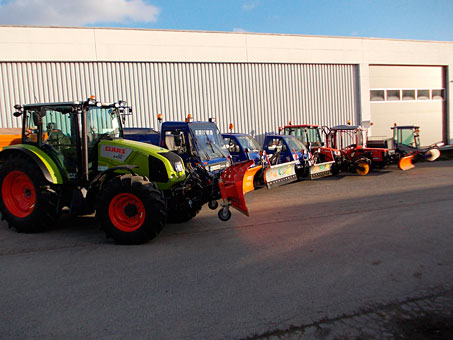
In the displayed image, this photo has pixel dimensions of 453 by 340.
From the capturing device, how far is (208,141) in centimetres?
942

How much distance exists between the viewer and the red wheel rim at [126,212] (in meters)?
5.79

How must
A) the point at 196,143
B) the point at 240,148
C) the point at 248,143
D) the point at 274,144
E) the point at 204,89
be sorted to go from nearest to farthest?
the point at 196,143 → the point at 240,148 → the point at 248,143 → the point at 274,144 → the point at 204,89

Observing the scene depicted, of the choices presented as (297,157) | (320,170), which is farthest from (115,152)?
(320,170)

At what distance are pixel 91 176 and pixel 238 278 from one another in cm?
355

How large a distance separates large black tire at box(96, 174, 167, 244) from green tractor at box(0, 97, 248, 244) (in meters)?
0.02

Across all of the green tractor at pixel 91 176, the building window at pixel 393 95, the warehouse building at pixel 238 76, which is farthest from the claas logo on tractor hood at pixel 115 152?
the building window at pixel 393 95

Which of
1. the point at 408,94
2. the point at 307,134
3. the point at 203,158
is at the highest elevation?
the point at 408,94

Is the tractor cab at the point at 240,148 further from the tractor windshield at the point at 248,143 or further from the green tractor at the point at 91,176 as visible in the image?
the green tractor at the point at 91,176

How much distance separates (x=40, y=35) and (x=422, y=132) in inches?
918

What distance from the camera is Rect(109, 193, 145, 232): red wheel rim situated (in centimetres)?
579

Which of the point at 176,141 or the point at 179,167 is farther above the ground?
the point at 176,141

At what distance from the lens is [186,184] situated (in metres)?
6.37

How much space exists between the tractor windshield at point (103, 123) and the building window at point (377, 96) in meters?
20.0

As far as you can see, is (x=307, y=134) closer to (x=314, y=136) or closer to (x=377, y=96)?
(x=314, y=136)
